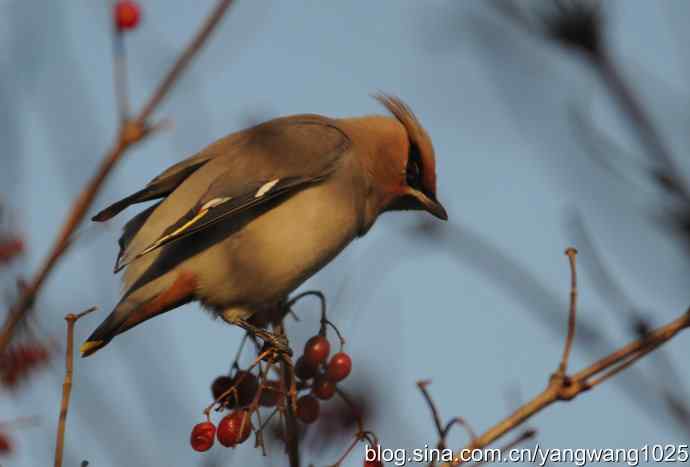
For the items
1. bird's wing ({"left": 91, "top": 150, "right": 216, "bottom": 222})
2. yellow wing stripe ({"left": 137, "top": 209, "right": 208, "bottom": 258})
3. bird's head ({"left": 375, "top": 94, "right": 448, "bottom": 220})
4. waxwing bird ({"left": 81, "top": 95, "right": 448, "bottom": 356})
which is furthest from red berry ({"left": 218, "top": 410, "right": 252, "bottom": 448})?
bird's head ({"left": 375, "top": 94, "right": 448, "bottom": 220})

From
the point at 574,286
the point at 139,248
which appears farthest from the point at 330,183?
the point at 574,286

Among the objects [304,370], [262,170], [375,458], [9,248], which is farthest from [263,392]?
[262,170]

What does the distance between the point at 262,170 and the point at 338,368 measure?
115 centimetres

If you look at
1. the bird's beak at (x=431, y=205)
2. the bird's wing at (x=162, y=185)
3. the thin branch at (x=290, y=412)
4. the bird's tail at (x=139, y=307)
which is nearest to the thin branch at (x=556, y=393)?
the thin branch at (x=290, y=412)

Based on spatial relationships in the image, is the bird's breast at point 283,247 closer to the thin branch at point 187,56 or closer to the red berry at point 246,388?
the red berry at point 246,388

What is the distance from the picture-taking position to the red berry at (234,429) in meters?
2.73

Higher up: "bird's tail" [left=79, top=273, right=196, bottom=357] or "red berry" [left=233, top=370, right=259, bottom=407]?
"red berry" [left=233, top=370, right=259, bottom=407]

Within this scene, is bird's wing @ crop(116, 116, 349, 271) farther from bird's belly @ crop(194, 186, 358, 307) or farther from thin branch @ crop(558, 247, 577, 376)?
thin branch @ crop(558, 247, 577, 376)

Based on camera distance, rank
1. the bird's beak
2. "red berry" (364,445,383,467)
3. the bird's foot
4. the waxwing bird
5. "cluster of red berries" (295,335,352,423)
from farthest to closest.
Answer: the bird's beak, the waxwing bird, the bird's foot, "cluster of red berries" (295,335,352,423), "red berry" (364,445,383,467)

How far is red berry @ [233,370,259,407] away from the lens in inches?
116

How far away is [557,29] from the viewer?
3.17 feet

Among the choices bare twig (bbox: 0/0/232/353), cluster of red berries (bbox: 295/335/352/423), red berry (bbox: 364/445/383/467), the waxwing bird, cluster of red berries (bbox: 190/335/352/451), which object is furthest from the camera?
the waxwing bird

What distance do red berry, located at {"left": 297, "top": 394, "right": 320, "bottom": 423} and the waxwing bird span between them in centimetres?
52

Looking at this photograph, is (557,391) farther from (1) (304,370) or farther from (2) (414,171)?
(2) (414,171)
